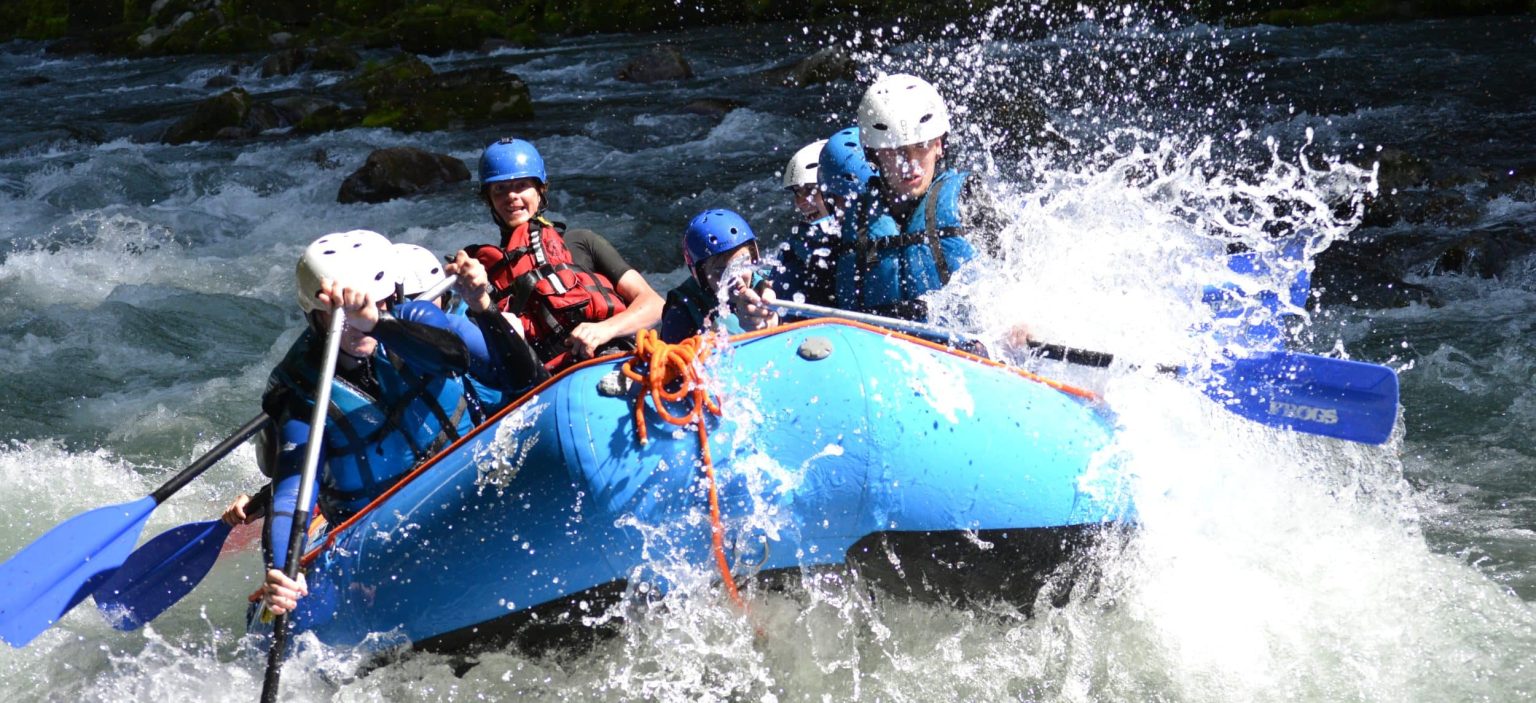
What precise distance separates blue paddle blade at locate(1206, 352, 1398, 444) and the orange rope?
4.82 feet

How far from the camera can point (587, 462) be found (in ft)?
11.0

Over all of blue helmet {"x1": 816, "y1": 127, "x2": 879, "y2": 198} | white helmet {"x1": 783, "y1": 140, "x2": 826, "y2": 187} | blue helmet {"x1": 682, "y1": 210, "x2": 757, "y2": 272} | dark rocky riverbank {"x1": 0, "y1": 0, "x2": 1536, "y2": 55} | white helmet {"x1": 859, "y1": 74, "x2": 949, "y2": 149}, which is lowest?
dark rocky riverbank {"x1": 0, "y1": 0, "x2": 1536, "y2": 55}

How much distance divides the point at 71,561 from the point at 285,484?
84cm

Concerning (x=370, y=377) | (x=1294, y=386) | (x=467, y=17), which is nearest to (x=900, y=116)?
(x=1294, y=386)

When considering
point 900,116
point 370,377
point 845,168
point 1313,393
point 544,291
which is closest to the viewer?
point 1313,393

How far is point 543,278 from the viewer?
15.8 ft

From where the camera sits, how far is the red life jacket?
4.79 m

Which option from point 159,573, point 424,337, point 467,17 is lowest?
point 467,17

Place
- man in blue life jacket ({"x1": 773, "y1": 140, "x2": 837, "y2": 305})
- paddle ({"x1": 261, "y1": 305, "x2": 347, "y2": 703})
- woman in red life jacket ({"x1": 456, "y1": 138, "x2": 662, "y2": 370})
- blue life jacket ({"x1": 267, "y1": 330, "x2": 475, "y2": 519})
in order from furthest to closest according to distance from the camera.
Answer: woman in red life jacket ({"x1": 456, "y1": 138, "x2": 662, "y2": 370})
man in blue life jacket ({"x1": 773, "y1": 140, "x2": 837, "y2": 305})
blue life jacket ({"x1": 267, "y1": 330, "x2": 475, "y2": 519})
paddle ({"x1": 261, "y1": 305, "x2": 347, "y2": 703})

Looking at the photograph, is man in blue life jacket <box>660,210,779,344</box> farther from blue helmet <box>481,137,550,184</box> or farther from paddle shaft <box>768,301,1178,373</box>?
blue helmet <box>481,137,550,184</box>

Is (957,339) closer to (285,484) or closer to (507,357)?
(507,357)

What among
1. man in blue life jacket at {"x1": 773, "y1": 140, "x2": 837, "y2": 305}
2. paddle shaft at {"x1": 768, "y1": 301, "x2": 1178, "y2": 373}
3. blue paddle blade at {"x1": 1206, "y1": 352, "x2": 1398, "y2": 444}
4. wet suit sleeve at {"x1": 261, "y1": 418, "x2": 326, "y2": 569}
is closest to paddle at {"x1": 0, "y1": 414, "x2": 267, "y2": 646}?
wet suit sleeve at {"x1": 261, "y1": 418, "x2": 326, "y2": 569}

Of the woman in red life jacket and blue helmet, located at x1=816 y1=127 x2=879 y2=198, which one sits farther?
the woman in red life jacket

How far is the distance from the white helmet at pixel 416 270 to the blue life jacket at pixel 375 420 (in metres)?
0.28
